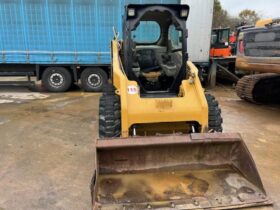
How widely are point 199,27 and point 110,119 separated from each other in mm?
7767

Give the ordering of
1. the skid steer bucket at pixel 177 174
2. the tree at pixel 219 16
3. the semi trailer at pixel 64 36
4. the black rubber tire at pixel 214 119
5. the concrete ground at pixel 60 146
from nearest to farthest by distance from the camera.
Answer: the skid steer bucket at pixel 177 174 < the concrete ground at pixel 60 146 < the black rubber tire at pixel 214 119 < the semi trailer at pixel 64 36 < the tree at pixel 219 16

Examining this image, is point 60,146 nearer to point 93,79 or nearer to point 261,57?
point 261,57

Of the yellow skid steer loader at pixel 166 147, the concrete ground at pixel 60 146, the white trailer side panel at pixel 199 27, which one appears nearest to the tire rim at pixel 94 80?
the concrete ground at pixel 60 146

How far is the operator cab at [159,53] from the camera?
4.53 meters

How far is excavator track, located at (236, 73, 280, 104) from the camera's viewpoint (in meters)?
9.12

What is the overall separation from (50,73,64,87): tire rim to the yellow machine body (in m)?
6.92

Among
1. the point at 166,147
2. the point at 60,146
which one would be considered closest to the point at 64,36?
the point at 60,146

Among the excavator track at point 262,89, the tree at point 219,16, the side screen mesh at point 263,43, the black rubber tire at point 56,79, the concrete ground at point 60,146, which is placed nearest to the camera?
the concrete ground at point 60,146

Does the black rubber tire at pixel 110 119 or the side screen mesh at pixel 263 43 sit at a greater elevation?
the side screen mesh at pixel 263 43

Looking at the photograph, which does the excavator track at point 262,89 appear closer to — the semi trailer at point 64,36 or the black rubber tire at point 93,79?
the semi trailer at point 64,36

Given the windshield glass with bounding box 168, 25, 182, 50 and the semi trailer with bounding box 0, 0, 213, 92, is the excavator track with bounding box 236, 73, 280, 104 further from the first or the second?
the windshield glass with bounding box 168, 25, 182, 50

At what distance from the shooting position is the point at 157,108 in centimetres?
414

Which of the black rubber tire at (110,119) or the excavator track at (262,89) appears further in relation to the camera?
the excavator track at (262,89)

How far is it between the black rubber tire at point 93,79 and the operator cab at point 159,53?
5.36m
